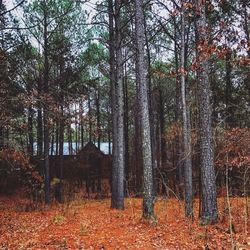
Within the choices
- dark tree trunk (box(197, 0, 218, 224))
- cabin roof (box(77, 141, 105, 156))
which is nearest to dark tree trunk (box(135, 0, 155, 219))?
dark tree trunk (box(197, 0, 218, 224))

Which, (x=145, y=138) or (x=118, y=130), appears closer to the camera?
(x=145, y=138)

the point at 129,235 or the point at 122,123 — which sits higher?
the point at 122,123

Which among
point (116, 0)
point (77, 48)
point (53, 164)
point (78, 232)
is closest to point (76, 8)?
point (77, 48)

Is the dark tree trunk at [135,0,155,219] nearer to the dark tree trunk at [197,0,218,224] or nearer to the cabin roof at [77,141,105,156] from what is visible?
the dark tree trunk at [197,0,218,224]

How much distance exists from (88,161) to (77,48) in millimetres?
14546

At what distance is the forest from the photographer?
8.23m

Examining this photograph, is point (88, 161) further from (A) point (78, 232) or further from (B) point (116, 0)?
(A) point (78, 232)

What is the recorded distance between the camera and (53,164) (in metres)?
31.0

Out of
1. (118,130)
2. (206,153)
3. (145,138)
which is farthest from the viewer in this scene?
(118,130)

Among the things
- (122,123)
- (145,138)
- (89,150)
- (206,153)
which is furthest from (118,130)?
(89,150)

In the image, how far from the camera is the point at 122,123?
16.0 metres

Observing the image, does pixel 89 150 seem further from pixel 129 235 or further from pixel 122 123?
pixel 129 235

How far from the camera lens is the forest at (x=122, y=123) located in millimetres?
8227

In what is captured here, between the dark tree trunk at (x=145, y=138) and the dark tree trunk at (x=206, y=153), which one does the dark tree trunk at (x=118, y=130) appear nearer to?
the dark tree trunk at (x=145, y=138)
